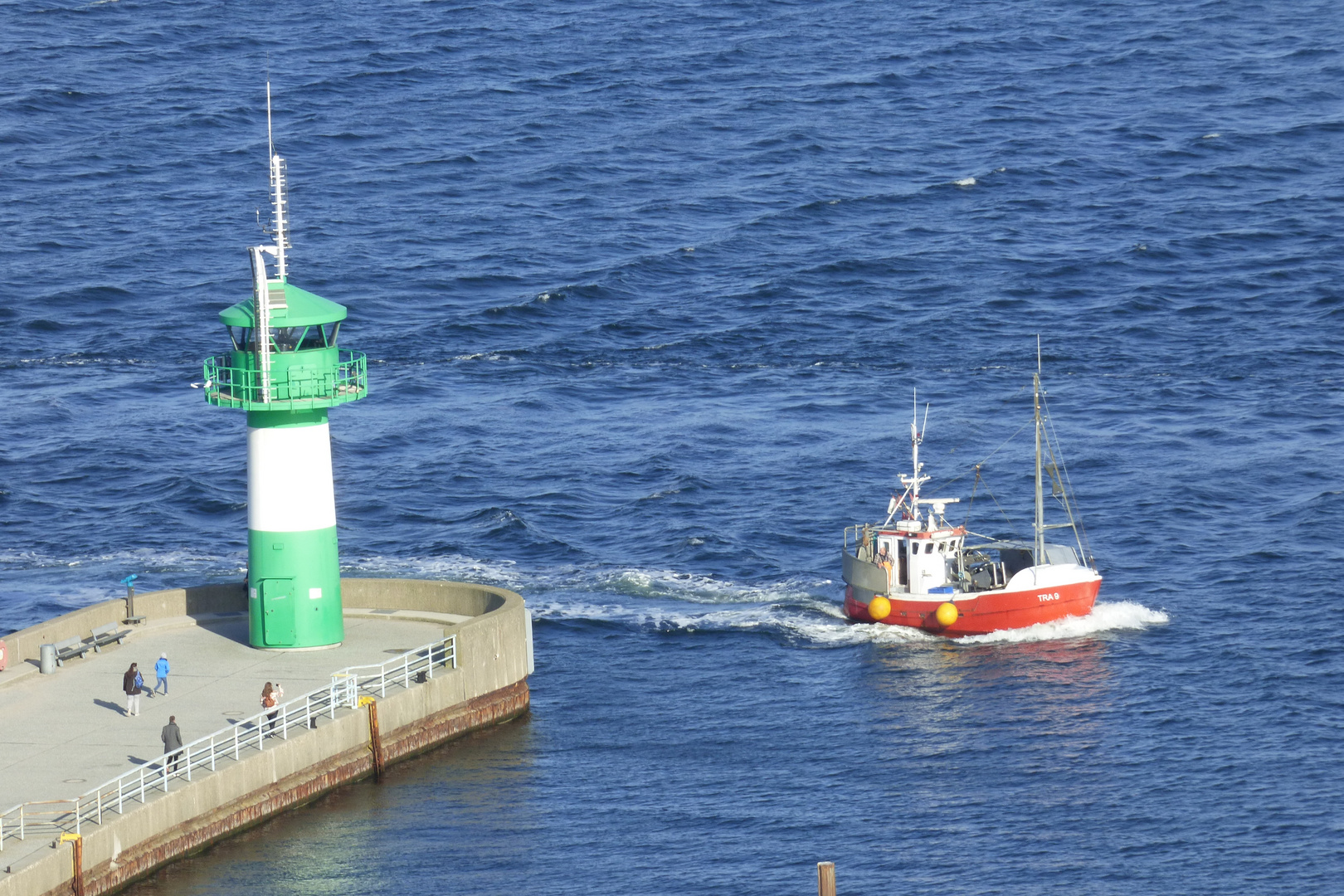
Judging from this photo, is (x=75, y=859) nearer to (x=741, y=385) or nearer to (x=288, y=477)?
(x=288, y=477)

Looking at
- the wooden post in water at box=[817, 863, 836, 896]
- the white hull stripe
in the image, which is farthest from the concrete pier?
the wooden post in water at box=[817, 863, 836, 896]

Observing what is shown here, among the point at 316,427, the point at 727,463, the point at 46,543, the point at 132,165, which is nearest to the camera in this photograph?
the point at 316,427

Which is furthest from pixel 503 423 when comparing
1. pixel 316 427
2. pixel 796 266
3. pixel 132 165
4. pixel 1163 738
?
pixel 132 165

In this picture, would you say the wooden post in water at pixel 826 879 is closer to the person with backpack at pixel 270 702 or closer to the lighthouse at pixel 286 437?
the person with backpack at pixel 270 702

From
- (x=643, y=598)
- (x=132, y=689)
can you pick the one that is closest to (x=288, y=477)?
(x=132, y=689)

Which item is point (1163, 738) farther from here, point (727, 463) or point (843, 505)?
point (727, 463)

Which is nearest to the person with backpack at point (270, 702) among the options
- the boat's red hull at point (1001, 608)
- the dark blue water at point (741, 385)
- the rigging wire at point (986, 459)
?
the dark blue water at point (741, 385)
